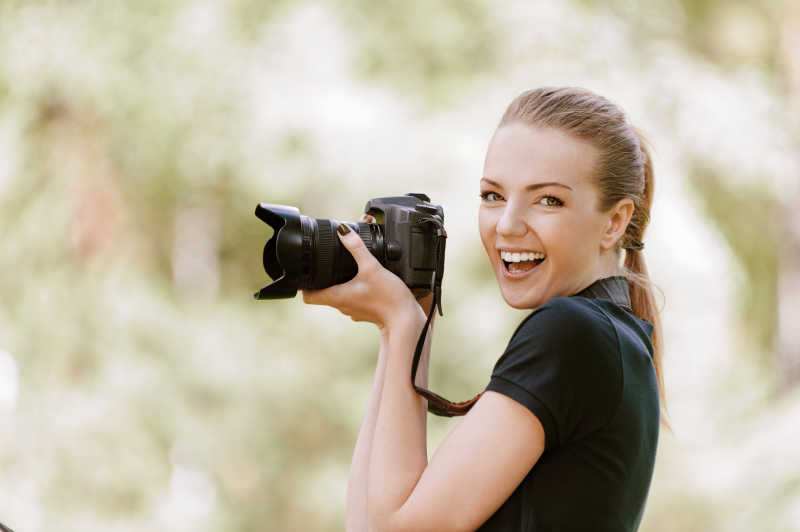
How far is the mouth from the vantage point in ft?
2.79

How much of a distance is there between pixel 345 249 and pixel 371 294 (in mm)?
67

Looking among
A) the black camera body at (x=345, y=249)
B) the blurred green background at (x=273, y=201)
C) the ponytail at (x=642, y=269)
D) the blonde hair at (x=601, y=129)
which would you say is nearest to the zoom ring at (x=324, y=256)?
the black camera body at (x=345, y=249)

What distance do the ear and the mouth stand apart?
7 cm

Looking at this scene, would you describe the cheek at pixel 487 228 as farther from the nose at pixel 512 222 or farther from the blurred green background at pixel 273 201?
the blurred green background at pixel 273 201

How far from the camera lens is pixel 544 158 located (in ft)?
2.69

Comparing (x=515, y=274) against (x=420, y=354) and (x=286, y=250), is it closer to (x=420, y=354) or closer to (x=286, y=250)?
(x=420, y=354)

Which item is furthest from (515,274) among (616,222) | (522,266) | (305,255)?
(305,255)

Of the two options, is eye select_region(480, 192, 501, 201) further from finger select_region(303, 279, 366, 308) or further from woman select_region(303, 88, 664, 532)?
finger select_region(303, 279, 366, 308)

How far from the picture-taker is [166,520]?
330 cm

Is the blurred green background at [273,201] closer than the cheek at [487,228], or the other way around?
the cheek at [487,228]

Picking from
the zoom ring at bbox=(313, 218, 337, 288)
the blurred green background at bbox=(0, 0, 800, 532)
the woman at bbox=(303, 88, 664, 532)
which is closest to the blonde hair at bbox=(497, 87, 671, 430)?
the woman at bbox=(303, 88, 664, 532)

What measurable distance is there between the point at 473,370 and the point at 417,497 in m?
2.35

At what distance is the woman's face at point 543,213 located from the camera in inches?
32.3

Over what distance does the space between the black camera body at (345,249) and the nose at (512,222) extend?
0.13 m
